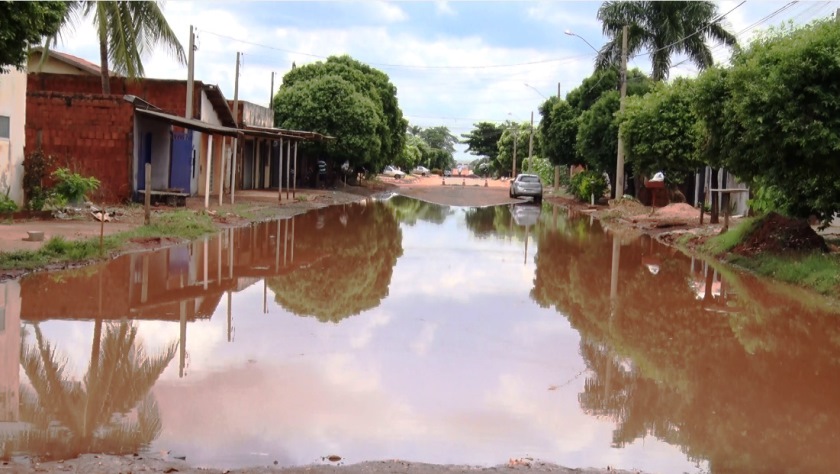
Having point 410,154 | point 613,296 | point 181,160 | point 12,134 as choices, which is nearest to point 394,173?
point 410,154

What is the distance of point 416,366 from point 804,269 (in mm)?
9578

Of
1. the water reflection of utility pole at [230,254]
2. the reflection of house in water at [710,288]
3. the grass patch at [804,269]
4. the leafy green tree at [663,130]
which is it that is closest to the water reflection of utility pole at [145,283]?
the water reflection of utility pole at [230,254]

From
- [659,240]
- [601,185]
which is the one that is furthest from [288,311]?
[601,185]

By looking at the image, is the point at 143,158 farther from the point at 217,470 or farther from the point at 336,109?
the point at 217,470

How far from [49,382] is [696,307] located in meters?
9.30

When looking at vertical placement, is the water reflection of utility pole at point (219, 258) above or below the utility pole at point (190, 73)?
below

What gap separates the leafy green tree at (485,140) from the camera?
375 ft

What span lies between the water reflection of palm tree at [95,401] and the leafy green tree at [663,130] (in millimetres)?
22501

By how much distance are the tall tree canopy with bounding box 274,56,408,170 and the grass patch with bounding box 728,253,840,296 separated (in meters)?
31.8

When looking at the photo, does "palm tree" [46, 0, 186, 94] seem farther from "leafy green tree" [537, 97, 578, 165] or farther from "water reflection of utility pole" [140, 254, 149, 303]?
"leafy green tree" [537, 97, 578, 165]

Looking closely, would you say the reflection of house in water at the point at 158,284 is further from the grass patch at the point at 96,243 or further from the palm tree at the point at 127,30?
the palm tree at the point at 127,30

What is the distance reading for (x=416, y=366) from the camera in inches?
356

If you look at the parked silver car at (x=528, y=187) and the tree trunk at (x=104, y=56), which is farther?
the parked silver car at (x=528, y=187)

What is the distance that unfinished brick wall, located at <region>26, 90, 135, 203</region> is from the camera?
26.2 metres
